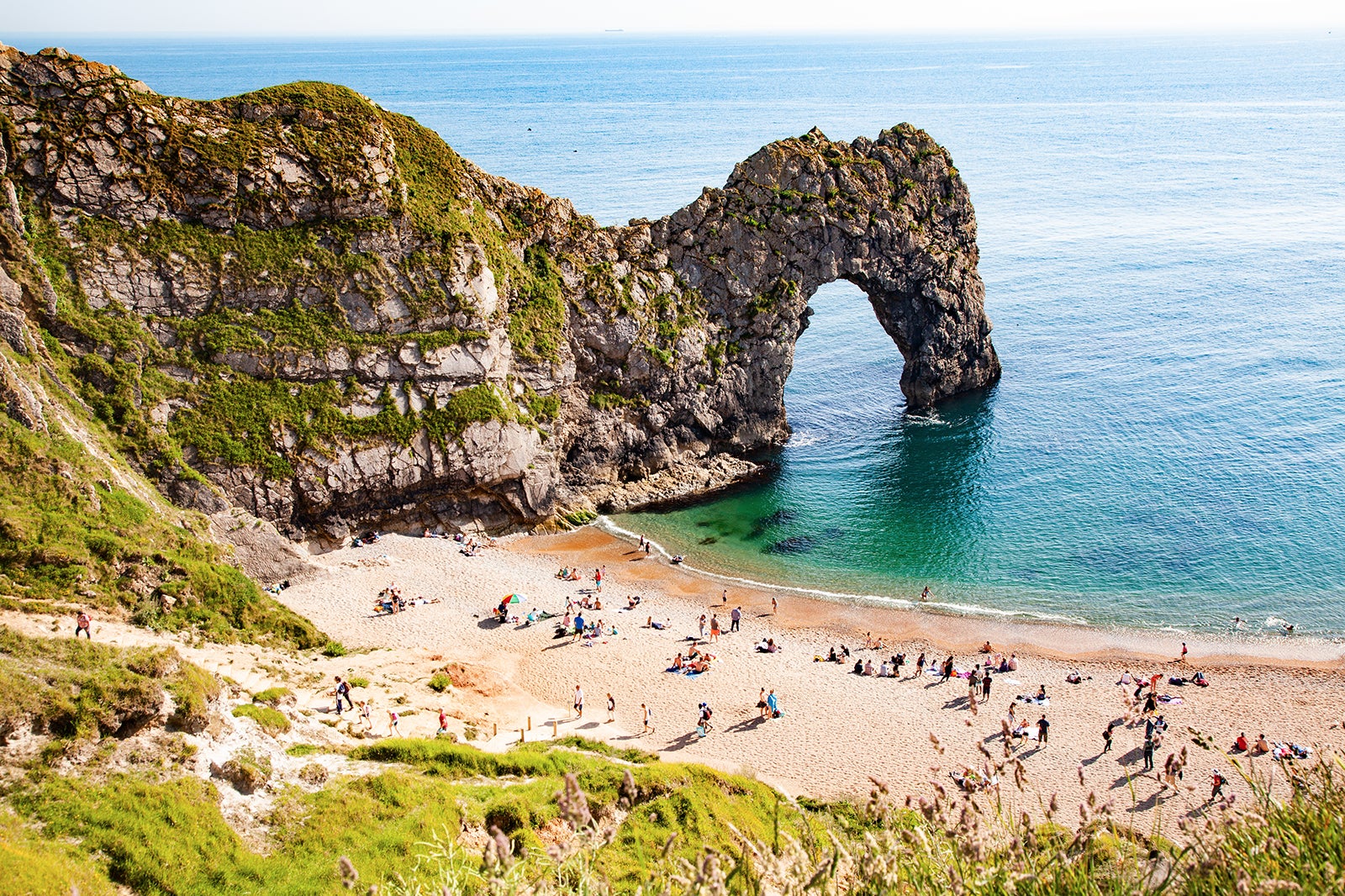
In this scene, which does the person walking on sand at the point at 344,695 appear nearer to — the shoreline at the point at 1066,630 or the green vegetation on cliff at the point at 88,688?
the green vegetation on cliff at the point at 88,688

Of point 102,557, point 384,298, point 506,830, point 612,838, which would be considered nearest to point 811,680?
point 506,830

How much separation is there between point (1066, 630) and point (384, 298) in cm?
4234

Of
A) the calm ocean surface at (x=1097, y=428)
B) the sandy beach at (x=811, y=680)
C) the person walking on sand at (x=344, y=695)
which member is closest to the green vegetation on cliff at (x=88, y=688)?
the person walking on sand at (x=344, y=695)

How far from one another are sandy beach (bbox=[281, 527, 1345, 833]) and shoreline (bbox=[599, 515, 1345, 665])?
0.15 metres

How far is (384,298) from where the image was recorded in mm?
52594

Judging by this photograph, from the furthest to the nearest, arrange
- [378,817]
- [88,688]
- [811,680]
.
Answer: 1. [811,680]
2. [378,817]
3. [88,688]

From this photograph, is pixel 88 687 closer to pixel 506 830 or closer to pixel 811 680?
pixel 506 830

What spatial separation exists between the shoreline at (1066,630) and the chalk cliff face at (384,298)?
1511 centimetres

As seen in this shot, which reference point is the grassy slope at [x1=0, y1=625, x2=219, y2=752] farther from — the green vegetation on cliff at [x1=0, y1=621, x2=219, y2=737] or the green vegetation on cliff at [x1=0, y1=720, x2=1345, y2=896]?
the green vegetation on cliff at [x1=0, y1=720, x2=1345, y2=896]

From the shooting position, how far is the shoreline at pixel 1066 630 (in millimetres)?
43469

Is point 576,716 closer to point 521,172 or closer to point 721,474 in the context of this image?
point 721,474

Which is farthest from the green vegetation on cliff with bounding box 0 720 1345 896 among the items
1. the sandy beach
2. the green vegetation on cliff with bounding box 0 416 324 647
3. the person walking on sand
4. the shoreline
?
the shoreline

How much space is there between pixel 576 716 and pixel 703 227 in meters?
38.8

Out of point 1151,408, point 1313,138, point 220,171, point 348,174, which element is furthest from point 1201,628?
point 1313,138
